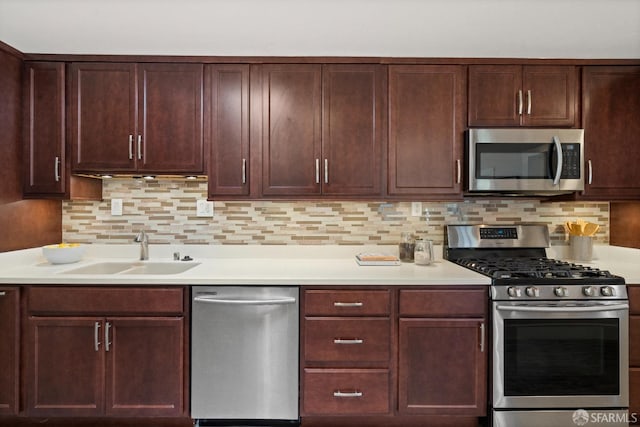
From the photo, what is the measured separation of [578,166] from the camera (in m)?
2.21

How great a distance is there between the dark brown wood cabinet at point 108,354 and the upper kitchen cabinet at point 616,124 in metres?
2.74

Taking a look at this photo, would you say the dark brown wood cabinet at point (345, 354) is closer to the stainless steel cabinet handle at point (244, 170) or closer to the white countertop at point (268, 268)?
the white countertop at point (268, 268)

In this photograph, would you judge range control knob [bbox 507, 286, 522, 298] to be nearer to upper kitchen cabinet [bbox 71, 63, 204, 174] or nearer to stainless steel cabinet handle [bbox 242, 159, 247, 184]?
stainless steel cabinet handle [bbox 242, 159, 247, 184]

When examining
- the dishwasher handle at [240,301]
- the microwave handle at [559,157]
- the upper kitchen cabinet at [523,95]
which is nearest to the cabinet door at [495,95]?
the upper kitchen cabinet at [523,95]

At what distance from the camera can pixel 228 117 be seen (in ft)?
7.35

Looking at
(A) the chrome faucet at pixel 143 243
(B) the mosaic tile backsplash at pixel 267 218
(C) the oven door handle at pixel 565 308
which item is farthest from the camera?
(B) the mosaic tile backsplash at pixel 267 218

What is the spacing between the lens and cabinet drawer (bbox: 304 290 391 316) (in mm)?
1901

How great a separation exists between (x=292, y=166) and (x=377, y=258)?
83cm

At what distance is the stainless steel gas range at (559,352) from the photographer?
1863 millimetres

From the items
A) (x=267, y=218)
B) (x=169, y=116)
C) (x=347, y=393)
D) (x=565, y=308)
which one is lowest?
(x=347, y=393)

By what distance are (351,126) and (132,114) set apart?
1.41 metres

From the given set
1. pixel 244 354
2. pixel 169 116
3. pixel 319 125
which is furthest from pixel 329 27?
pixel 244 354

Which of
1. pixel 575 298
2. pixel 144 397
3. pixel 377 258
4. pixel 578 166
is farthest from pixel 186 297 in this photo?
pixel 578 166

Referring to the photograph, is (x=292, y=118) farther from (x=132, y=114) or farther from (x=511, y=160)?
(x=511, y=160)
